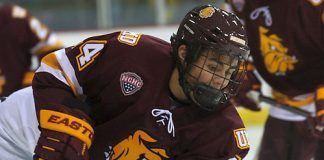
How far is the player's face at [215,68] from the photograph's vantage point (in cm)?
135

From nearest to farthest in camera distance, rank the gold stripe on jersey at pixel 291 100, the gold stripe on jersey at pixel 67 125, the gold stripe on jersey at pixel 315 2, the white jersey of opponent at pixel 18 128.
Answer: the gold stripe on jersey at pixel 67 125 < the white jersey of opponent at pixel 18 128 < the gold stripe on jersey at pixel 315 2 < the gold stripe on jersey at pixel 291 100

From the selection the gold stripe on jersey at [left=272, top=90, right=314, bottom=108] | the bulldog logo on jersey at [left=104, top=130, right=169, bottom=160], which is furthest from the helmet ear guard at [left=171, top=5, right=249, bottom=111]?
the gold stripe on jersey at [left=272, top=90, right=314, bottom=108]

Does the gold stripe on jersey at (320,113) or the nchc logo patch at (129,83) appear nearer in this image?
the nchc logo patch at (129,83)

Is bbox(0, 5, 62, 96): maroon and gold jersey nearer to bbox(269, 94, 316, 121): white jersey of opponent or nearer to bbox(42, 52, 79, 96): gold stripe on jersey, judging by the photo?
bbox(269, 94, 316, 121): white jersey of opponent

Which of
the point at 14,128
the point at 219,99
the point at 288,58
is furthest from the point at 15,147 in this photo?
the point at 288,58

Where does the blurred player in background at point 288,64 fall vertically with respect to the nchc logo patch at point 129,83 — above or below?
below

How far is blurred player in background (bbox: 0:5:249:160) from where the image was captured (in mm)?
1357

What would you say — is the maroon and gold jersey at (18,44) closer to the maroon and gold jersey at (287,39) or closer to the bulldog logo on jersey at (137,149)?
the maroon and gold jersey at (287,39)

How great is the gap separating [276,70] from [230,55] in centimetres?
78

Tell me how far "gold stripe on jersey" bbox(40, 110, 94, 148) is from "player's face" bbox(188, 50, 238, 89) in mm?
237

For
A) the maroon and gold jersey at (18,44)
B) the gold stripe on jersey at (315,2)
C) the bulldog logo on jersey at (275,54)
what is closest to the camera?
the gold stripe on jersey at (315,2)

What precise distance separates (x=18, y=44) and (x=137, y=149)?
3.96ft

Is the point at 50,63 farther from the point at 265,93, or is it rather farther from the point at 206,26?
the point at 265,93

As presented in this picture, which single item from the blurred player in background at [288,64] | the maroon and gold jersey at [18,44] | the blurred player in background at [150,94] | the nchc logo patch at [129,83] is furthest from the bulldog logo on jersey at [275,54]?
the maroon and gold jersey at [18,44]
